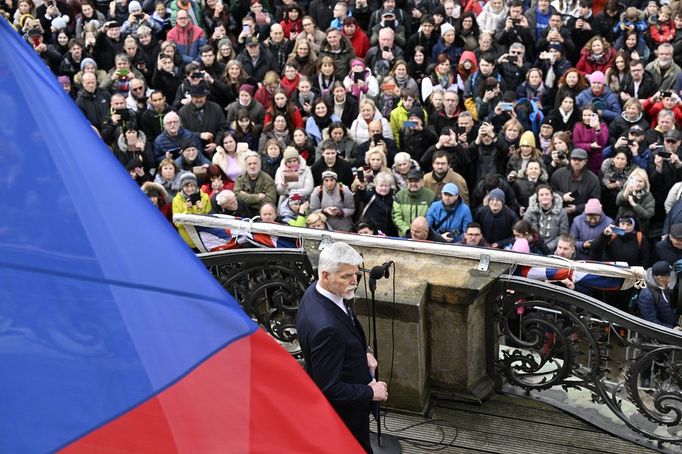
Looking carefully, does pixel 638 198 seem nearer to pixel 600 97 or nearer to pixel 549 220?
pixel 549 220

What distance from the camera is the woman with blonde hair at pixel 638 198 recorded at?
35.6 ft

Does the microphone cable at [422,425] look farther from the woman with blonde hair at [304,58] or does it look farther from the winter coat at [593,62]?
the woman with blonde hair at [304,58]

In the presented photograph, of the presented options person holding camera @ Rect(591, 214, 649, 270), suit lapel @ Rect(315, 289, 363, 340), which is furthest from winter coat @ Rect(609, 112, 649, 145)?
suit lapel @ Rect(315, 289, 363, 340)

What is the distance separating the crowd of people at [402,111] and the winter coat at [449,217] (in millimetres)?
19

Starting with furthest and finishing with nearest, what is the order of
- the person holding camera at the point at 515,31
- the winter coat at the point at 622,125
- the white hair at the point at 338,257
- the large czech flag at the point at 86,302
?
1. the person holding camera at the point at 515,31
2. the winter coat at the point at 622,125
3. the white hair at the point at 338,257
4. the large czech flag at the point at 86,302

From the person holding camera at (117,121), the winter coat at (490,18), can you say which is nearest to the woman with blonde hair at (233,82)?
the person holding camera at (117,121)

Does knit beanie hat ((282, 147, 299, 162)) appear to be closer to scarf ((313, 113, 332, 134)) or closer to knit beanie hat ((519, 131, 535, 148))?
Result: scarf ((313, 113, 332, 134))

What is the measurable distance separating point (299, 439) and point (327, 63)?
Answer: 34.3 ft

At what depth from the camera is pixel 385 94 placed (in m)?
13.8

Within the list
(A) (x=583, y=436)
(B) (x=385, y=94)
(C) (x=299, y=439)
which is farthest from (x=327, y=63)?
(C) (x=299, y=439)

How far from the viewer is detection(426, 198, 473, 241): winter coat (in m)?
10.7

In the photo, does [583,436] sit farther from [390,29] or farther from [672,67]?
[390,29]

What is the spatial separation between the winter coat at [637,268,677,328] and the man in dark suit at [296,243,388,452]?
157 inches

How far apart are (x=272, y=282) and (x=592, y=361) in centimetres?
219
